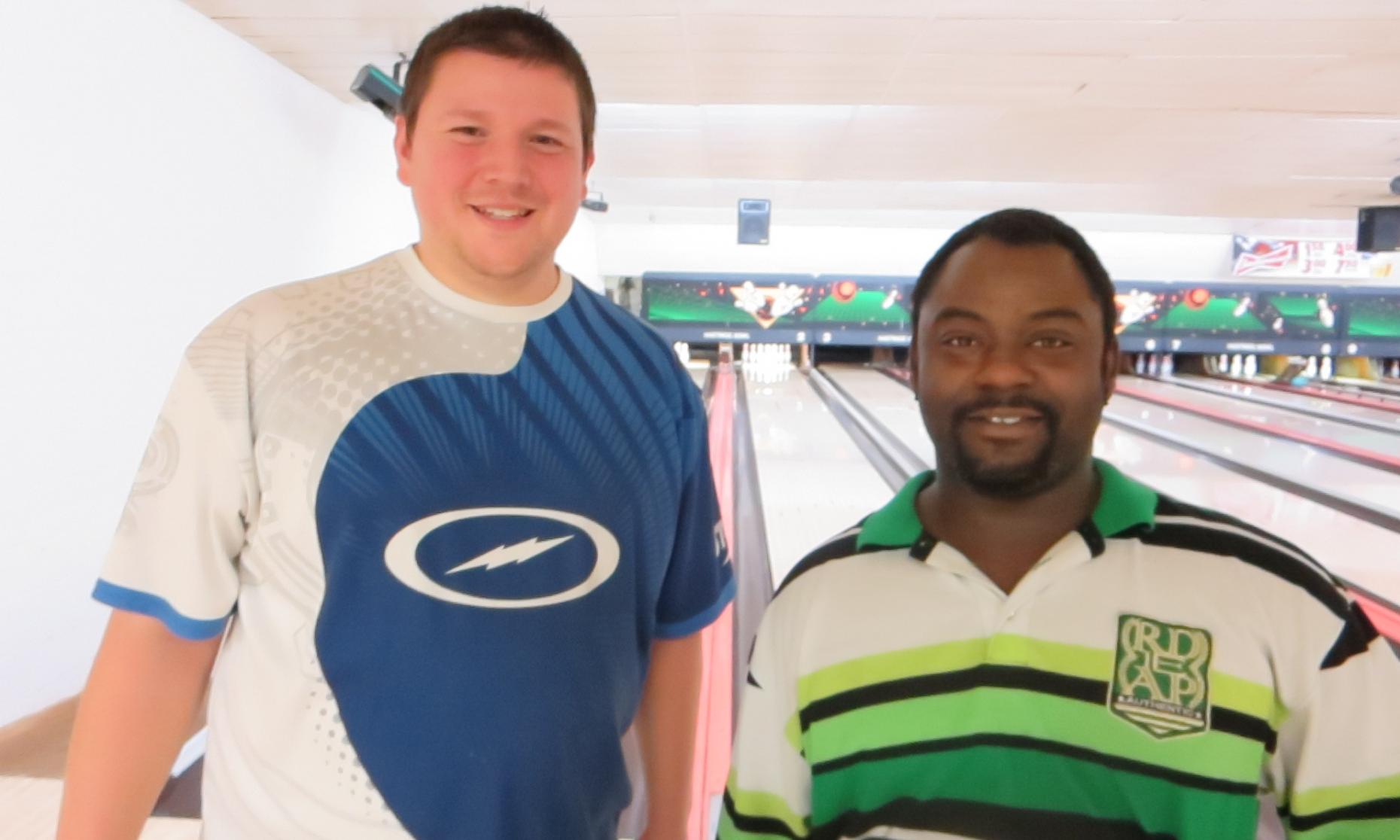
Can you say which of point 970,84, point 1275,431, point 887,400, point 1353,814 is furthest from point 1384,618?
point 887,400

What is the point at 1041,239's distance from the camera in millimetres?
1079

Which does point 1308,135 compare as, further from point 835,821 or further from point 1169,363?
point 1169,363

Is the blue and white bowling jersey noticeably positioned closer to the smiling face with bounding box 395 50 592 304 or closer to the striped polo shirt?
the smiling face with bounding box 395 50 592 304

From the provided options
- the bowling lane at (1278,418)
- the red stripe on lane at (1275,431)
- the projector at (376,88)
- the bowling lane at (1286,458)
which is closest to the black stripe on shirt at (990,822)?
the projector at (376,88)

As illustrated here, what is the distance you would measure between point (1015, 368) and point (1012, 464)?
10 cm

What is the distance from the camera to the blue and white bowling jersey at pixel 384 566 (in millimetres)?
1080

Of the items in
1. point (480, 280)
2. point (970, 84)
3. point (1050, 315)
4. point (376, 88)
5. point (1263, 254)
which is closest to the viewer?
point (1050, 315)

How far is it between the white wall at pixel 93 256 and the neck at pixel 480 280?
1.78 m

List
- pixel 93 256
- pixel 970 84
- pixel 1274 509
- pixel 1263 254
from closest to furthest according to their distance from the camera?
pixel 93 256 → pixel 970 84 → pixel 1274 509 → pixel 1263 254

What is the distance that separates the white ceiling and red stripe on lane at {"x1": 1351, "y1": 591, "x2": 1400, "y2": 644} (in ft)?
6.39

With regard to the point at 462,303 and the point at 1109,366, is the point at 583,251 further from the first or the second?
the point at 1109,366

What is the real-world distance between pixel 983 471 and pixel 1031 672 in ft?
0.68

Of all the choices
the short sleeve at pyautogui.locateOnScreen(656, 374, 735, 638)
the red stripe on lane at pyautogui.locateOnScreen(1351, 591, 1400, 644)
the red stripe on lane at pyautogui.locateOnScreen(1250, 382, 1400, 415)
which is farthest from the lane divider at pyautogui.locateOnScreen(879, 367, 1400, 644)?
the red stripe on lane at pyautogui.locateOnScreen(1250, 382, 1400, 415)

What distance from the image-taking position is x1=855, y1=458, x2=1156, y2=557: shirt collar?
42.1 inches
